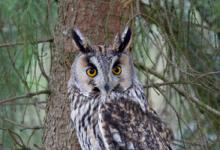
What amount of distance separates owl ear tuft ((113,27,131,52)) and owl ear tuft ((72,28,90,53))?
0.52 feet

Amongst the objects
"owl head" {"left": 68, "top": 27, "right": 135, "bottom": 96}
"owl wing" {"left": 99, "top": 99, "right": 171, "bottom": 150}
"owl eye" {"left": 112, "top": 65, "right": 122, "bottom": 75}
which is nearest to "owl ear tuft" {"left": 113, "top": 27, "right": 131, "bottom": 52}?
"owl head" {"left": 68, "top": 27, "right": 135, "bottom": 96}

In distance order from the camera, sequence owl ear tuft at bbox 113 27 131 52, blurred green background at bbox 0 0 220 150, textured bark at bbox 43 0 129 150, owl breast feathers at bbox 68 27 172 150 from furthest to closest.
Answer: textured bark at bbox 43 0 129 150 < owl breast feathers at bbox 68 27 172 150 < owl ear tuft at bbox 113 27 131 52 < blurred green background at bbox 0 0 220 150

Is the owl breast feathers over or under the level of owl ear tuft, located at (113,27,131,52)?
under

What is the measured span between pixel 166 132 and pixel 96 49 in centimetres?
62

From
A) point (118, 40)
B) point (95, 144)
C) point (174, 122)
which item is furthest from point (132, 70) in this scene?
point (174, 122)

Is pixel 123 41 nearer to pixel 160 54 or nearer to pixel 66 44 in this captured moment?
pixel 160 54

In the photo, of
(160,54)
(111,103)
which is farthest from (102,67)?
(160,54)

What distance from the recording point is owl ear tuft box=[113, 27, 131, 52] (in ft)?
9.44

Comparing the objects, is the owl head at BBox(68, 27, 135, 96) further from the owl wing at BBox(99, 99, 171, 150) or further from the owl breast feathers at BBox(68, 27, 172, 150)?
the owl wing at BBox(99, 99, 171, 150)

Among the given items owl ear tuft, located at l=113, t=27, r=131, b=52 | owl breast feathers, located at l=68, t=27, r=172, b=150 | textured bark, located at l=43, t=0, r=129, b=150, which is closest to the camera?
owl ear tuft, located at l=113, t=27, r=131, b=52

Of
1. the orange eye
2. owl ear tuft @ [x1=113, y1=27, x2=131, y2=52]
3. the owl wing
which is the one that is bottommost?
the owl wing

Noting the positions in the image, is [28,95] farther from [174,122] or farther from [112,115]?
[174,122]

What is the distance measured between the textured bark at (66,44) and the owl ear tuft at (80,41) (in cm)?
11

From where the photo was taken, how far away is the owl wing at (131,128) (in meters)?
2.98
